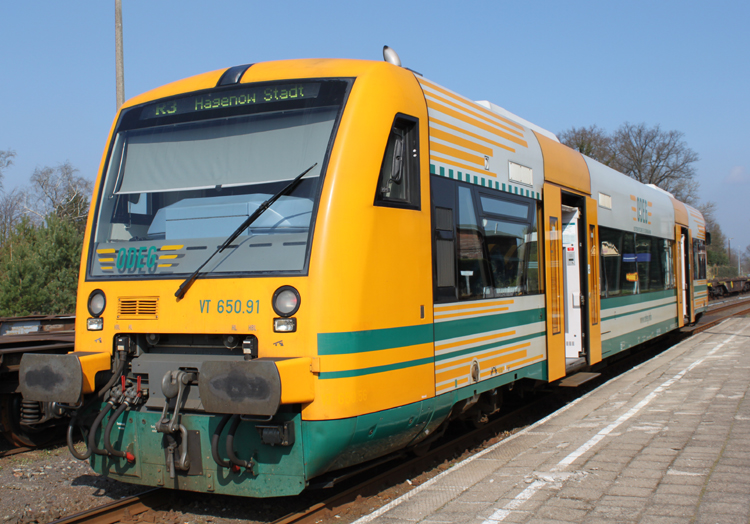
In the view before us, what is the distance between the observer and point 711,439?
571 cm

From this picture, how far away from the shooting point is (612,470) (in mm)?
4895

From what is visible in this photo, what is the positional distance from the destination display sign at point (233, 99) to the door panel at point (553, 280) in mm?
3481

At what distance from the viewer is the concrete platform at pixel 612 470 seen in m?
4.06

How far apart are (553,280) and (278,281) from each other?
402cm

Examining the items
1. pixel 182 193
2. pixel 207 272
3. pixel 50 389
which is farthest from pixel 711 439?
pixel 50 389

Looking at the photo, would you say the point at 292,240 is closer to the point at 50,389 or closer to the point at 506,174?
the point at 50,389

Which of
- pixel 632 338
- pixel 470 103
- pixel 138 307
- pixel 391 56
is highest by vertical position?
pixel 391 56

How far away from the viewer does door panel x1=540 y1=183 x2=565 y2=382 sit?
7020 mm

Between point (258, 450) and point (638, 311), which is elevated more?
point (638, 311)

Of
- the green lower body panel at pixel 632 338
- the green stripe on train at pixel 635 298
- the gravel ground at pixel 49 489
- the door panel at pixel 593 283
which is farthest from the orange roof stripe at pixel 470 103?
the gravel ground at pixel 49 489

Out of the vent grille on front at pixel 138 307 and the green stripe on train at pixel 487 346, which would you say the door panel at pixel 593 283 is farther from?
the vent grille on front at pixel 138 307

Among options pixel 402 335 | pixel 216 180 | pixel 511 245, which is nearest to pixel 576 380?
pixel 511 245

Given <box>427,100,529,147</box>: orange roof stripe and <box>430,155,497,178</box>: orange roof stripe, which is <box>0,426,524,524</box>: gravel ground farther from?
<box>427,100,529,147</box>: orange roof stripe

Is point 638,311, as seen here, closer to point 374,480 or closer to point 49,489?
point 374,480
